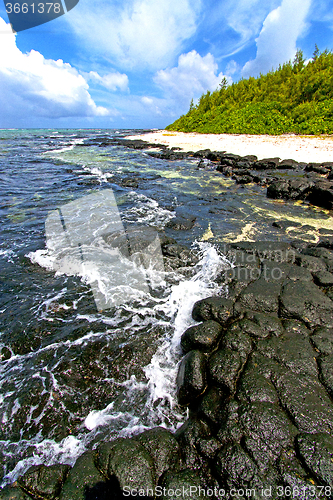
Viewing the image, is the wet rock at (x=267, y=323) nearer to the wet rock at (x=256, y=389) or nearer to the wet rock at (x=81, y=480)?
the wet rock at (x=256, y=389)

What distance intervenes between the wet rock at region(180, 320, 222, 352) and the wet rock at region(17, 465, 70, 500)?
75.0 inches

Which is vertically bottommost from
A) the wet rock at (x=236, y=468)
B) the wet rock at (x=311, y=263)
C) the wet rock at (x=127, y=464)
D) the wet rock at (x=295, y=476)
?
the wet rock at (x=127, y=464)

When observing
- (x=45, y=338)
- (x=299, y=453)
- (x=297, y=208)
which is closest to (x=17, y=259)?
(x=45, y=338)

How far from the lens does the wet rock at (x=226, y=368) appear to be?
2.65m

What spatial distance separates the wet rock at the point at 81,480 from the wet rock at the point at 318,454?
1.85m

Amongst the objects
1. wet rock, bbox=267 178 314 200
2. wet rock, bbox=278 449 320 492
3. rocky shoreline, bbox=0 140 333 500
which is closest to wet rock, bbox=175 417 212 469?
rocky shoreline, bbox=0 140 333 500

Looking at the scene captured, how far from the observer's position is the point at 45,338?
377cm

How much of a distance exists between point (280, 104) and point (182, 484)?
38.3 metres

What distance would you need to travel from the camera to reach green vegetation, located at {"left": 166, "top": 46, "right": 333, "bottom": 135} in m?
25.5

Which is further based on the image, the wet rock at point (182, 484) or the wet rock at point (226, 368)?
the wet rock at point (226, 368)

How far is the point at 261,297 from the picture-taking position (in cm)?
389

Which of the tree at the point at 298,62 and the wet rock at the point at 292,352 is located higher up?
the tree at the point at 298,62

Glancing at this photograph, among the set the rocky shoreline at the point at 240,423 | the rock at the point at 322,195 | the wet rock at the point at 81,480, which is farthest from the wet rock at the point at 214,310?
the rock at the point at 322,195

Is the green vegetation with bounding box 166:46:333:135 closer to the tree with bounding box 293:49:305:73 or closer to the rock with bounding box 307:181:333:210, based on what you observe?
the tree with bounding box 293:49:305:73
